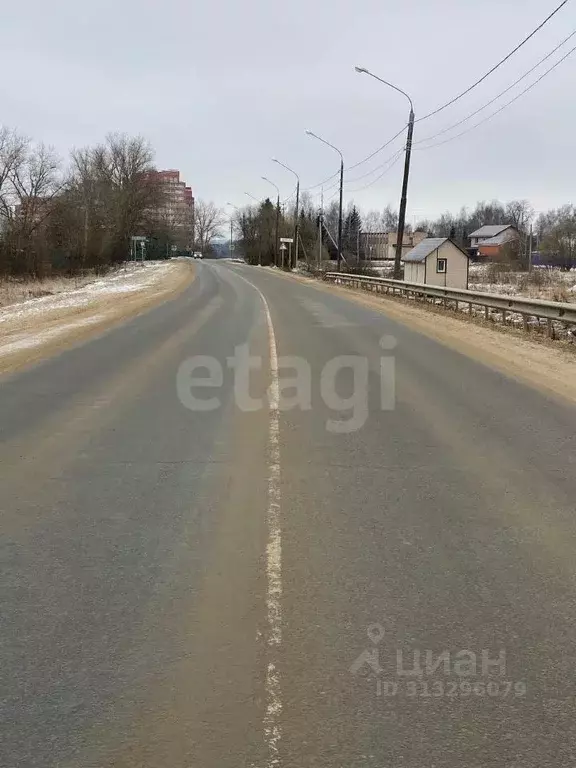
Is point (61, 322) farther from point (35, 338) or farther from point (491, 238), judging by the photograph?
point (491, 238)

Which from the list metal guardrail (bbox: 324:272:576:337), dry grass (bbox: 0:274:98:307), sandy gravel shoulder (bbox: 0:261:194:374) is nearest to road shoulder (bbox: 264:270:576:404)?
metal guardrail (bbox: 324:272:576:337)

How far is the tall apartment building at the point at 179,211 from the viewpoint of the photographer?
13762 centimetres

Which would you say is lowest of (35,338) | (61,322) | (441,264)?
(35,338)

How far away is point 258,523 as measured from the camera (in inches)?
190

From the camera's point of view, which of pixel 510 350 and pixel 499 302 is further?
pixel 499 302

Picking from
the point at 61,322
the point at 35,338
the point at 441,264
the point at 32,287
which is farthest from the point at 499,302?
the point at 441,264

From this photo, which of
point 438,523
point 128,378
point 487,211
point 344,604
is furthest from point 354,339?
point 487,211

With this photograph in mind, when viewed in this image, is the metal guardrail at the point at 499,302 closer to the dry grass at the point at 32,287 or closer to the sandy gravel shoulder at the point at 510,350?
the sandy gravel shoulder at the point at 510,350

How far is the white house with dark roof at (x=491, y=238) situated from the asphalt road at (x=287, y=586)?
123 m

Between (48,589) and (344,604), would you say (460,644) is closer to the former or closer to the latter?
(344,604)

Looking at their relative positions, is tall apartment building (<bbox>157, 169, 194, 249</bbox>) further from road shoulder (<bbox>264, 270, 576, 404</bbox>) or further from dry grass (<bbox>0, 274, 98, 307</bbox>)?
road shoulder (<bbox>264, 270, 576, 404</bbox>)

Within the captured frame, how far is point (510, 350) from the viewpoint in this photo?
46.2 ft

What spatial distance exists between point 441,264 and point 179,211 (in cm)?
11699

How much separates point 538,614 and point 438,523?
1.27m
